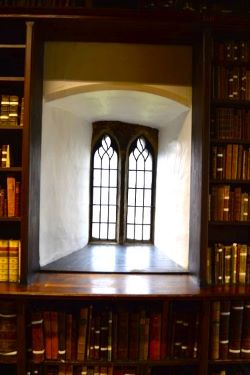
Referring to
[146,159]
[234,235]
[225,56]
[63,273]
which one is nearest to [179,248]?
[234,235]

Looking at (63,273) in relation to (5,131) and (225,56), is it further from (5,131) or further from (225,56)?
(225,56)

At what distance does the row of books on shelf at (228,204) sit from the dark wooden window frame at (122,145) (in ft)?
4.40

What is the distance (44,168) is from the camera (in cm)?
257

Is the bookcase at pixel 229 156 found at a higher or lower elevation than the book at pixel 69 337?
higher

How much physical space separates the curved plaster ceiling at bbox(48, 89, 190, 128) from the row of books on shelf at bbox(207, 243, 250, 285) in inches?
45.9

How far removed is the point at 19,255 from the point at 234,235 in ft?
5.47

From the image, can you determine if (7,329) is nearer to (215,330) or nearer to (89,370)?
(89,370)

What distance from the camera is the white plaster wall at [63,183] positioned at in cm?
261

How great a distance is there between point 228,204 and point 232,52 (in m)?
1.12

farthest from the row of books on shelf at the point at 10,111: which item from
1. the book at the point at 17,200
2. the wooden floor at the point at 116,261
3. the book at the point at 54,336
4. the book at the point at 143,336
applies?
the book at the point at 143,336

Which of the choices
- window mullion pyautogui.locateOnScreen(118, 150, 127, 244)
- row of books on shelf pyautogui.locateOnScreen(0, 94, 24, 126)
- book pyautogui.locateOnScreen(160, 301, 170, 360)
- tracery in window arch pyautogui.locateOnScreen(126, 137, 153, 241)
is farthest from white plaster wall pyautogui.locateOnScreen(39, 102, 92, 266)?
book pyautogui.locateOnScreen(160, 301, 170, 360)

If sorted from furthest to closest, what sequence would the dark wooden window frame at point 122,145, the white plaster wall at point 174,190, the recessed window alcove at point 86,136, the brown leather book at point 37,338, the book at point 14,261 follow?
the dark wooden window frame at point 122,145 → the white plaster wall at point 174,190 → the recessed window alcove at point 86,136 → the book at point 14,261 → the brown leather book at point 37,338

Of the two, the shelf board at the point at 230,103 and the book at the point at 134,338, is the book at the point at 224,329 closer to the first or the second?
the book at the point at 134,338

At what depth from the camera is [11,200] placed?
2268 mm
